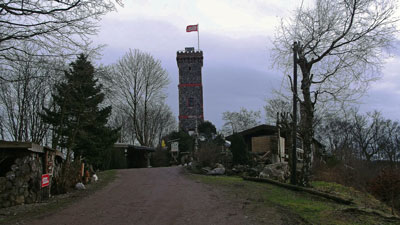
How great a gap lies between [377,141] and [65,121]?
5128cm

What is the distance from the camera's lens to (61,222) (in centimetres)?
812

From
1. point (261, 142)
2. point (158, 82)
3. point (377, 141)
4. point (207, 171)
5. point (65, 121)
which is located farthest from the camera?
point (377, 141)

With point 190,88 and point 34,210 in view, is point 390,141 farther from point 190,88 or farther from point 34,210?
point 34,210

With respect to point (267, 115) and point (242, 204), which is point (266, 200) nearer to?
point (242, 204)

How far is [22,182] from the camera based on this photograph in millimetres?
11172

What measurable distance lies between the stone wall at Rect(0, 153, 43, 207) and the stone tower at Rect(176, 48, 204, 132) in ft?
146

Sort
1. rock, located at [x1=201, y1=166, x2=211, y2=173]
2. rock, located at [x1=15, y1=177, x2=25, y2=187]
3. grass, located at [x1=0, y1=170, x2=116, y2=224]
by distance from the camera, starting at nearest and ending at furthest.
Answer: grass, located at [x1=0, y1=170, x2=116, y2=224], rock, located at [x1=15, y1=177, x2=25, y2=187], rock, located at [x1=201, y1=166, x2=211, y2=173]

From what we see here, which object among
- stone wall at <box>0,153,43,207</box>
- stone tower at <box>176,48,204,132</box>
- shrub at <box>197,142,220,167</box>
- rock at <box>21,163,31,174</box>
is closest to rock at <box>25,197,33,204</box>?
stone wall at <box>0,153,43,207</box>

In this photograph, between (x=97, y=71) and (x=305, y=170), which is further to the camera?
(x=305, y=170)

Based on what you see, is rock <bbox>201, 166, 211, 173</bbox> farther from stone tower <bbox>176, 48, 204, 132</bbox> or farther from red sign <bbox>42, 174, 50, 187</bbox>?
stone tower <bbox>176, 48, 204, 132</bbox>

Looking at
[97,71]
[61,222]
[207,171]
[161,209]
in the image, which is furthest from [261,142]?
[61,222]

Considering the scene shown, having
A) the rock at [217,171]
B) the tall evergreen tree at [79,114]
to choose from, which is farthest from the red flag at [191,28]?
the rock at [217,171]

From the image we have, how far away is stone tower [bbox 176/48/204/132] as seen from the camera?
57531 mm

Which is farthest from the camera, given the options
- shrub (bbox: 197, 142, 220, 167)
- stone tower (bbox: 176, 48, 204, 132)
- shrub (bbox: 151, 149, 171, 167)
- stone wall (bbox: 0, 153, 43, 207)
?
stone tower (bbox: 176, 48, 204, 132)
